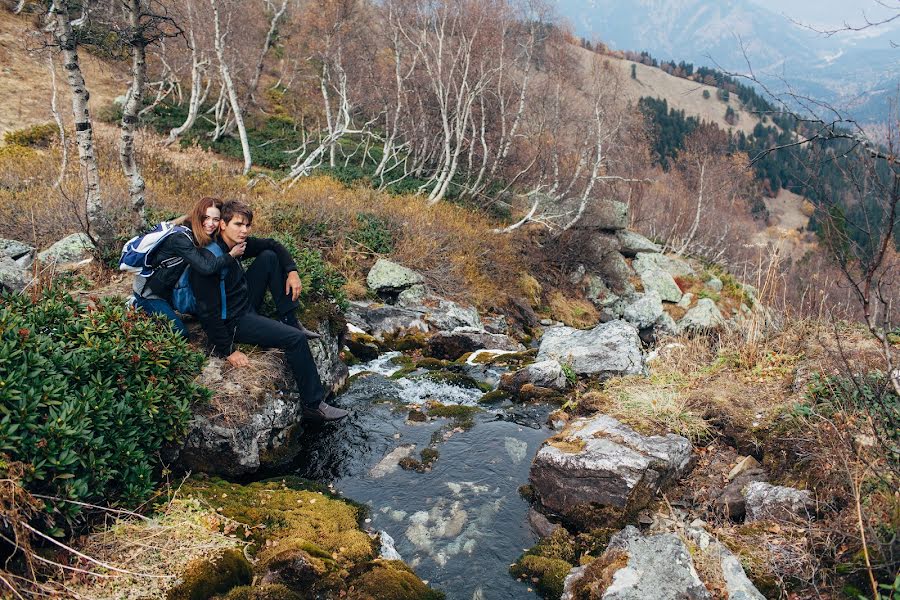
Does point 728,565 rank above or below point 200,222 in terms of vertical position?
below

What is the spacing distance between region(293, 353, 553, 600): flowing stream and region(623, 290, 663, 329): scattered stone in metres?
12.2

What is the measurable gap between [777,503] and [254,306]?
5398mm

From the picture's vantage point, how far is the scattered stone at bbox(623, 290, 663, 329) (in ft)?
60.6

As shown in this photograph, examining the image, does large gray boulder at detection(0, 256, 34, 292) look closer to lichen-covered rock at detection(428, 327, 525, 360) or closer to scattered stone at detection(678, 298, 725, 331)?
lichen-covered rock at detection(428, 327, 525, 360)

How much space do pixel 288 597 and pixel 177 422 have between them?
1.88m

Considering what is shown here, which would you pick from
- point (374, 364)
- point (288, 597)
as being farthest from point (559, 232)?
point (288, 597)

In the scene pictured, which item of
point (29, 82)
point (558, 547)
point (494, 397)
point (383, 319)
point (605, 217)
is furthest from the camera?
point (605, 217)

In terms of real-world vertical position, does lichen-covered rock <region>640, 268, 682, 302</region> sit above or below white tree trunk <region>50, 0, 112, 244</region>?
below

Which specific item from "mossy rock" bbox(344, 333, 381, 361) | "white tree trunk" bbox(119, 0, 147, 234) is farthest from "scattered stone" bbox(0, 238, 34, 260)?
"mossy rock" bbox(344, 333, 381, 361)

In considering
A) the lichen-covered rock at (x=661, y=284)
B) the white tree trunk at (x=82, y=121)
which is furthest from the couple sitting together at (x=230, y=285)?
the lichen-covered rock at (x=661, y=284)

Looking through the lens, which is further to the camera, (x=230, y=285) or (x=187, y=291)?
(x=230, y=285)

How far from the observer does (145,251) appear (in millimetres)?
4980

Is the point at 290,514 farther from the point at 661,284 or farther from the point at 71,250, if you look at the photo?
the point at 661,284

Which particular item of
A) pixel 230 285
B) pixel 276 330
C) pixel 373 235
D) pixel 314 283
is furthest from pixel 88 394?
pixel 373 235
